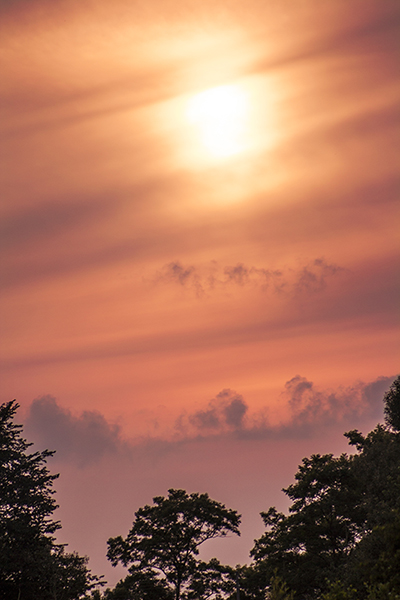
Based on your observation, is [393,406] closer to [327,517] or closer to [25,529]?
[327,517]

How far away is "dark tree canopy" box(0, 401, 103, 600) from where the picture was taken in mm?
62000

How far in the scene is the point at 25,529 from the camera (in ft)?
205

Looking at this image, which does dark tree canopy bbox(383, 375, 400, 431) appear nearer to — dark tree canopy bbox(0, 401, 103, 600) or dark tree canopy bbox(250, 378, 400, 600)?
dark tree canopy bbox(250, 378, 400, 600)

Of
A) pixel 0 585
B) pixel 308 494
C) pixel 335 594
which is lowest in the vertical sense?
pixel 335 594

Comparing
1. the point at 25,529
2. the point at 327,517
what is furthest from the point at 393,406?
the point at 25,529

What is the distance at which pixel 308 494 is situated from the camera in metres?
73.8

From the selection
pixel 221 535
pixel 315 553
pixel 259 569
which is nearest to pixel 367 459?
pixel 315 553

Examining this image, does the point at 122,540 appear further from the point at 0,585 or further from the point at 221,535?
the point at 0,585

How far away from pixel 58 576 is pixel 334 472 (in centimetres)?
3041

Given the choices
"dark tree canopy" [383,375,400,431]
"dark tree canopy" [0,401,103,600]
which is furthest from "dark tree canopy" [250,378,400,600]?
"dark tree canopy" [0,401,103,600]

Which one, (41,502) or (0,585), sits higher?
(41,502)

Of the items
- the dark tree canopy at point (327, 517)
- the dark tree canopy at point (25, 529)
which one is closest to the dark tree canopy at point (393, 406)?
the dark tree canopy at point (327, 517)

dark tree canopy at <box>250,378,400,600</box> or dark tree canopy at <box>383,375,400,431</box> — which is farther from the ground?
dark tree canopy at <box>383,375,400,431</box>

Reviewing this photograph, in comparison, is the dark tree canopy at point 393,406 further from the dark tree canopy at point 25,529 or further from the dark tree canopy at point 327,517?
the dark tree canopy at point 25,529
